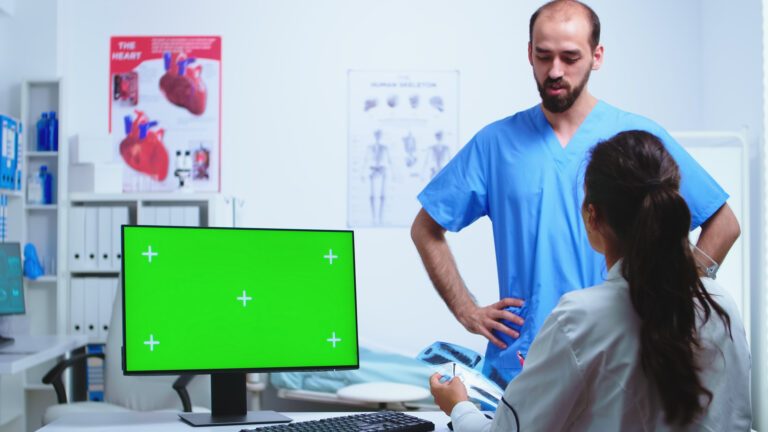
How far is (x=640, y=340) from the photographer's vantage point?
3.40 feet

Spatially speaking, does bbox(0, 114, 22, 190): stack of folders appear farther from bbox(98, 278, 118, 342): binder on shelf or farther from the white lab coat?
the white lab coat

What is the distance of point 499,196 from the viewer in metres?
→ 1.81

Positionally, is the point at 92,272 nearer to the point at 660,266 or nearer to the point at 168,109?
the point at 168,109

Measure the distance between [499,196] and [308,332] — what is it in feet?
1.70

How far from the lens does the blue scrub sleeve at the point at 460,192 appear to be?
6.08 ft

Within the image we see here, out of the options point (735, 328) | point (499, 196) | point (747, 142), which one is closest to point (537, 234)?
point (499, 196)

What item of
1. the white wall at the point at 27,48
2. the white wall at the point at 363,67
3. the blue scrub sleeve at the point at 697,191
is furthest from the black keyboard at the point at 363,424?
the white wall at the point at 27,48

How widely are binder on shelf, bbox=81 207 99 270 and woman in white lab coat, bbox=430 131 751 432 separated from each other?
293cm

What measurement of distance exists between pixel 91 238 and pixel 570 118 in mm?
2560

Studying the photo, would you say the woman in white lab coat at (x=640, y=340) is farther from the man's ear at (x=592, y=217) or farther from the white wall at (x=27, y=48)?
the white wall at (x=27, y=48)

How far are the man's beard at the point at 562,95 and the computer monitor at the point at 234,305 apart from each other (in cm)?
53

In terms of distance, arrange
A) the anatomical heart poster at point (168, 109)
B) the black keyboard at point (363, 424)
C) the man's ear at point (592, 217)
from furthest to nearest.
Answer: the anatomical heart poster at point (168, 109), the black keyboard at point (363, 424), the man's ear at point (592, 217)

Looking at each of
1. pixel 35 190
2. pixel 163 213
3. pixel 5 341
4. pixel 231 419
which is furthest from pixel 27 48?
pixel 231 419

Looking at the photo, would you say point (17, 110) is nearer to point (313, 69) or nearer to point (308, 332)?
point (313, 69)
